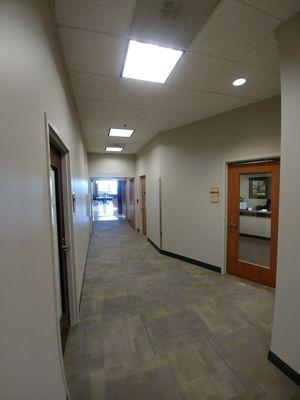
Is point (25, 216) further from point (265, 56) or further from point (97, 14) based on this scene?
point (265, 56)

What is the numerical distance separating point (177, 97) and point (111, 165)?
5.00 metres

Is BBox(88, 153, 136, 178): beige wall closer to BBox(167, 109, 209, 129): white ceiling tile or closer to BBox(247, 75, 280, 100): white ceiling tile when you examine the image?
BBox(167, 109, 209, 129): white ceiling tile

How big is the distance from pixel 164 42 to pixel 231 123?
2.12 m

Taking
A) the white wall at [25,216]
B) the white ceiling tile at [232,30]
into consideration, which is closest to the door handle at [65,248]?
the white wall at [25,216]

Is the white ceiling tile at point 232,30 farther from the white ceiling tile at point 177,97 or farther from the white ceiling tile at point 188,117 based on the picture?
the white ceiling tile at point 188,117

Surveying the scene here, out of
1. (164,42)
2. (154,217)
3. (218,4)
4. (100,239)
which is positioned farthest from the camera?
(100,239)

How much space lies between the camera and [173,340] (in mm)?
2078

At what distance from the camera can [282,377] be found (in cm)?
165

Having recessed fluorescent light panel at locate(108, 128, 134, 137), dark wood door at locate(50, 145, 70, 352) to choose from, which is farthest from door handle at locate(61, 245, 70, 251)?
recessed fluorescent light panel at locate(108, 128, 134, 137)

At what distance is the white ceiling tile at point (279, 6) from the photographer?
1.42m

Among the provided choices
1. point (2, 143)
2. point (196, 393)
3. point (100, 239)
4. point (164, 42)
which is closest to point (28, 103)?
point (2, 143)

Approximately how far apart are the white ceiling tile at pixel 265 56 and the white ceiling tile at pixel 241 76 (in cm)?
8

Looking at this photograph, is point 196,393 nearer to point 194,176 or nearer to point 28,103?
point 28,103

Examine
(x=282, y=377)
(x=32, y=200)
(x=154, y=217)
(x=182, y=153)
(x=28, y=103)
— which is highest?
(x=182, y=153)
